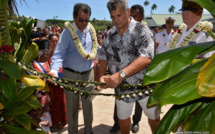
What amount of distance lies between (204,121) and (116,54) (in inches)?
75.2

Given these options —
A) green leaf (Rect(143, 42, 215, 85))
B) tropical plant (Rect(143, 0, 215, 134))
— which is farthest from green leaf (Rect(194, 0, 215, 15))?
green leaf (Rect(143, 42, 215, 85))

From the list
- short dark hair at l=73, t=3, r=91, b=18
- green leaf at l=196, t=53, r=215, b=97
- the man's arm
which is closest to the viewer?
green leaf at l=196, t=53, r=215, b=97

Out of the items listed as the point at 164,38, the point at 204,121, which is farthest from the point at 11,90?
the point at 164,38

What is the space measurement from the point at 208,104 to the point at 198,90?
0.76ft

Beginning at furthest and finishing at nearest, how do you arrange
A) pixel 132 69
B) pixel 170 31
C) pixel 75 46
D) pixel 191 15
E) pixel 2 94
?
pixel 170 31 < pixel 75 46 < pixel 191 15 < pixel 132 69 < pixel 2 94

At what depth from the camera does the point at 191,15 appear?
9.39ft

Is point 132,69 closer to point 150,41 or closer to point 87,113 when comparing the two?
point 150,41

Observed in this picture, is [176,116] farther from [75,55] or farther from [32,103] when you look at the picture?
[75,55]

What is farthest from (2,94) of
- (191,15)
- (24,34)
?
(191,15)

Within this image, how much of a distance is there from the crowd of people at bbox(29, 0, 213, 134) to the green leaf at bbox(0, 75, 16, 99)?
0.52 metres

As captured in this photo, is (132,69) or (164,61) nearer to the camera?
(164,61)

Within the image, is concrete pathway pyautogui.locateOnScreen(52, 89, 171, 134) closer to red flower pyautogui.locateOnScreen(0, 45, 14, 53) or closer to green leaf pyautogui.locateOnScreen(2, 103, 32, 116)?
green leaf pyautogui.locateOnScreen(2, 103, 32, 116)

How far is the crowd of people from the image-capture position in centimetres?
234

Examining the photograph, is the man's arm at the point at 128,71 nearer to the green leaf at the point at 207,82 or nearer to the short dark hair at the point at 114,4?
the short dark hair at the point at 114,4
